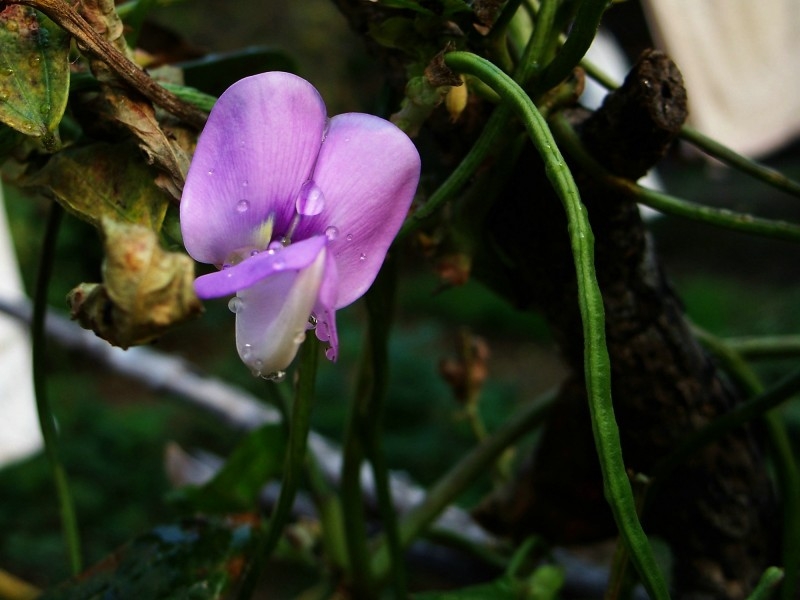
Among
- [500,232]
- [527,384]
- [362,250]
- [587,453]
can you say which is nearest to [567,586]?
[587,453]

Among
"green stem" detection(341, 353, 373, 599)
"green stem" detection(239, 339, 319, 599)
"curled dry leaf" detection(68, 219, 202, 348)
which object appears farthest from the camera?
"green stem" detection(341, 353, 373, 599)

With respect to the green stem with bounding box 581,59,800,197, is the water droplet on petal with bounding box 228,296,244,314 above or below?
below

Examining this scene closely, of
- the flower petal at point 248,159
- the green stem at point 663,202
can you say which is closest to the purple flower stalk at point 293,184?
the flower petal at point 248,159

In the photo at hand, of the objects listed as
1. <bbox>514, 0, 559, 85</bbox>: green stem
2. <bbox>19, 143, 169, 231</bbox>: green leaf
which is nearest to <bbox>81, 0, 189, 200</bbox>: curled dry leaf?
<bbox>19, 143, 169, 231</bbox>: green leaf

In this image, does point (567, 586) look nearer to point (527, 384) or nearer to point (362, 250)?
point (362, 250)

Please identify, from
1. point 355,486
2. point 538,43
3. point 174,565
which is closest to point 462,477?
point 355,486

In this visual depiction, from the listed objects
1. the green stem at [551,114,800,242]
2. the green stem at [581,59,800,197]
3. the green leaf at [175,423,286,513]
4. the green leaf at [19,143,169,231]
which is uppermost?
the green stem at [581,59,800,197]

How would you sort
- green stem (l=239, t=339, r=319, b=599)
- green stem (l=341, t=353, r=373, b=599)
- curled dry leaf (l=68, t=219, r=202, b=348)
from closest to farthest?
curled dry leaf (l=68, t=219, r=202, b=348)
green stem (l=239, t=339, r=319, b=599)
green stem (l=341, t=353, r=373, b=599)

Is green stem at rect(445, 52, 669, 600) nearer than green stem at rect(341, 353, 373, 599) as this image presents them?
Yes

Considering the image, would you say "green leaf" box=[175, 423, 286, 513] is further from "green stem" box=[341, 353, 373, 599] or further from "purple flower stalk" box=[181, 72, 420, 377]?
"purple flower stalk" box=[181, 72, 420, 377]
